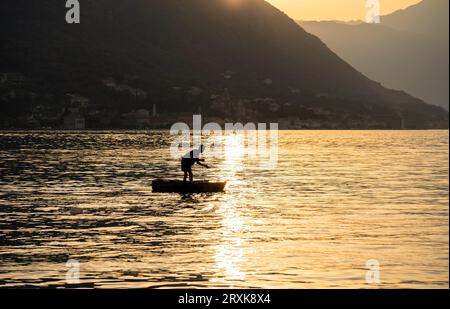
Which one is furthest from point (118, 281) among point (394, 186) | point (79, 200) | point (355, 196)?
point (394, 186)

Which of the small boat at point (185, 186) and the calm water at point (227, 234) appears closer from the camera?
the calm water at point (227, 234)

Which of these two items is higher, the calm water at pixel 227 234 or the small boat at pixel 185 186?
the small boat at pixel 185 186

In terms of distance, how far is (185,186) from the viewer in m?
72.4

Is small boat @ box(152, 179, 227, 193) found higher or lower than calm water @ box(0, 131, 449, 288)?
higher

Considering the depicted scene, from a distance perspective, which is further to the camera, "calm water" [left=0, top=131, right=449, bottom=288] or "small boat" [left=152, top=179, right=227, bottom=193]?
"small boat" [left=152, top=179, right=227, bottom=193]

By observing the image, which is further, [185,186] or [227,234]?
[185,186]

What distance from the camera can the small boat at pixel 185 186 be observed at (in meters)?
72.4

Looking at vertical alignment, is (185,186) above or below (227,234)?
above

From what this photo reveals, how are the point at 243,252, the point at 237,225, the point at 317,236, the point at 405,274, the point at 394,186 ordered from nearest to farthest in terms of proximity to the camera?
Result: the point at 405,274 → the point at 243,252 → the point at 317,236 → the point at 237,225 → the point at 394,186

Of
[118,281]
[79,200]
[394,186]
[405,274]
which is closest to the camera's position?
[118,281]

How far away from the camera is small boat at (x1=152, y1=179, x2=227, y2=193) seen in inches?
2849
